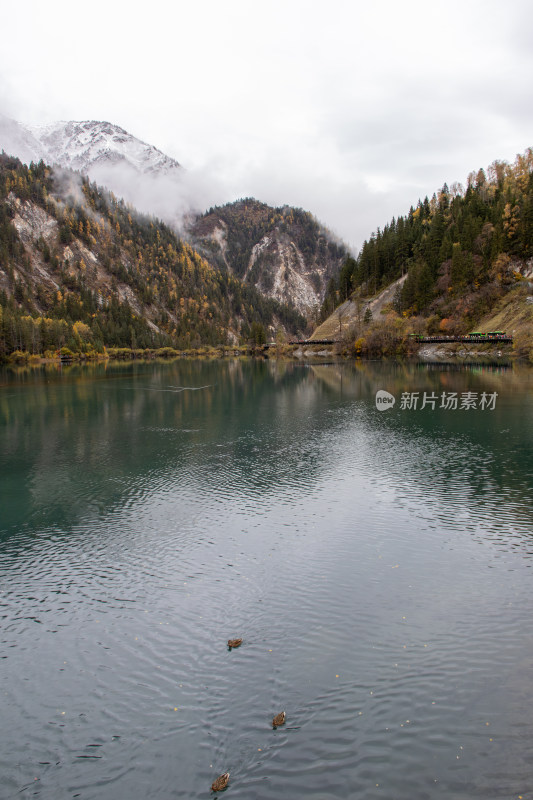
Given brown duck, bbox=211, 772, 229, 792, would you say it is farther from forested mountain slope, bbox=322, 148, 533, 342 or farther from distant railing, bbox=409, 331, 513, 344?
forested mountain slope, bbox=322, 148, 533, 342

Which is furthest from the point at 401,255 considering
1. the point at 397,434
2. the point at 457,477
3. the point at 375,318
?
the point at 457,477

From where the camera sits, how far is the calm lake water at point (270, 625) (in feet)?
30.6

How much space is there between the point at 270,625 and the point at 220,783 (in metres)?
5.36

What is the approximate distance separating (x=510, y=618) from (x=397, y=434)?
27.2 metres

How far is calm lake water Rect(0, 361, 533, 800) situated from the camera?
9.34 metres

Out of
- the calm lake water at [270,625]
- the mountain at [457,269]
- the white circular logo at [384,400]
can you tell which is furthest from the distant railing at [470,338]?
the calm lake water at [270,625]

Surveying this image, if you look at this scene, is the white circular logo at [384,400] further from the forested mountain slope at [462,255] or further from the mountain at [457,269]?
the forested mountain slope at [462,255]

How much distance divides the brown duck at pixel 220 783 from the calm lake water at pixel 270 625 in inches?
5.1

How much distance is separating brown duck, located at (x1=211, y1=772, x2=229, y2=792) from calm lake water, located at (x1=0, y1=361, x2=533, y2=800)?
0.42 feet

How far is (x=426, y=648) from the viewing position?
12672mm

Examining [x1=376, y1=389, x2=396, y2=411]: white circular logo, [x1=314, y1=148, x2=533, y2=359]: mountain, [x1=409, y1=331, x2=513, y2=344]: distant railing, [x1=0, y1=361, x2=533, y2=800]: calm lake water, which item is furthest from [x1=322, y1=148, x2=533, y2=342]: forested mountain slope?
[x1=0, y1=361, x2=533, y2=800]: calm lake water

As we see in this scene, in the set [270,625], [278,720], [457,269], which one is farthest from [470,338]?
[278,720]

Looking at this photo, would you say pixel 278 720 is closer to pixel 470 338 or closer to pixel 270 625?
pixel 270 625

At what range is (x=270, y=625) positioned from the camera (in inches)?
551
